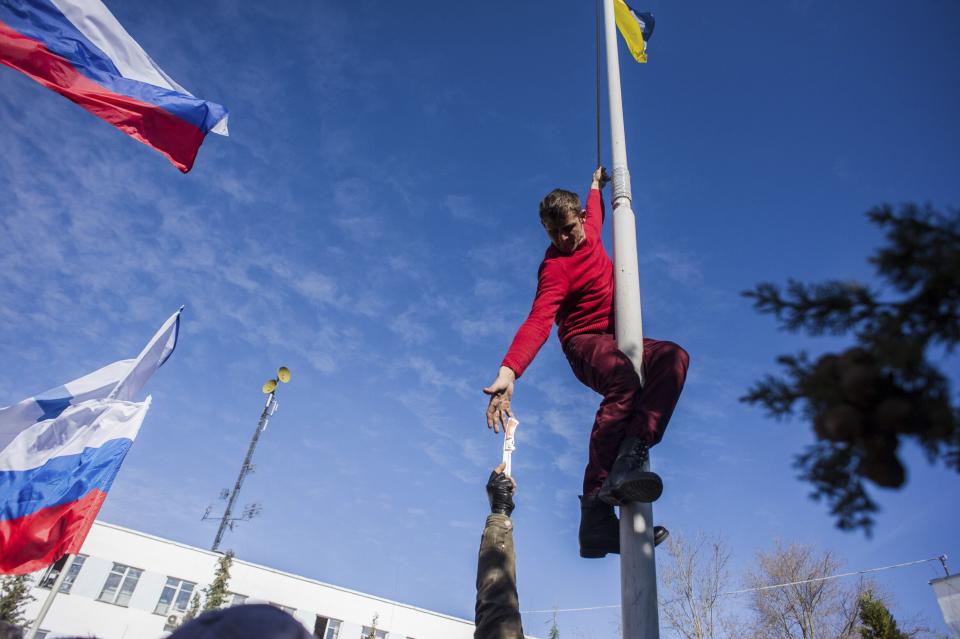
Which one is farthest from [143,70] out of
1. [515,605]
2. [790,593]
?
[790,593]

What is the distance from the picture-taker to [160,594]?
27094mm

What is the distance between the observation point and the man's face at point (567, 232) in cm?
360

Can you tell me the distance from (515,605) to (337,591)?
108 ft

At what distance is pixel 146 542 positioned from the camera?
27.8m

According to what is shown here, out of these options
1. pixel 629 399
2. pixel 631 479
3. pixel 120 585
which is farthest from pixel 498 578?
pixel 120 585

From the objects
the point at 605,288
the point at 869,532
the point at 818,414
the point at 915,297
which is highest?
the point at 605,288

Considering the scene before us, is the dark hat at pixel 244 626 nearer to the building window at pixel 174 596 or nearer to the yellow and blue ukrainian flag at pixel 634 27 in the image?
the yellow and blue ukrainian flag at pixel 634 27

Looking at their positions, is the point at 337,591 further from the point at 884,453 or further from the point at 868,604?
the point at 884,453

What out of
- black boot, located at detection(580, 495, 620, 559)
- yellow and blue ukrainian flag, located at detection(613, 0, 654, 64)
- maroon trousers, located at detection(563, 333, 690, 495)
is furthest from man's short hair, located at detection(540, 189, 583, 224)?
yellow and blue ukrainian flag, located at detection(613, 0, 654, 64)

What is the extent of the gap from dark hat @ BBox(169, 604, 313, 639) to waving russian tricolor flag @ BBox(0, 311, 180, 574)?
8724 mm

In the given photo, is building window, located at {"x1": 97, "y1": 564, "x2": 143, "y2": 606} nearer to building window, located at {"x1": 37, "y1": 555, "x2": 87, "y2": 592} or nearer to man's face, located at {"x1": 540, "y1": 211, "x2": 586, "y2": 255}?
building window, located at {"x1": 37, "y1": 555, "x2": 87, "y2": 592}

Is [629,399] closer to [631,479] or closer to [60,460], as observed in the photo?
[631,479]

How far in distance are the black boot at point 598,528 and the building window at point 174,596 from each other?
102ft

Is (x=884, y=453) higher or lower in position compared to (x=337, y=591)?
lower
